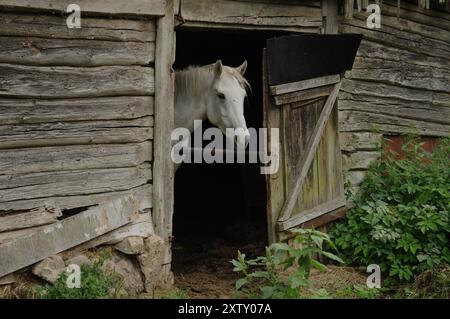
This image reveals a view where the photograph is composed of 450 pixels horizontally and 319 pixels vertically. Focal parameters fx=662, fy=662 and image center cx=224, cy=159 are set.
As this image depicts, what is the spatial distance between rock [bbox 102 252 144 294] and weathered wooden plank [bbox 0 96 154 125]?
4.36 ft

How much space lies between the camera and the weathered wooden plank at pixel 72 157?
18.7ft

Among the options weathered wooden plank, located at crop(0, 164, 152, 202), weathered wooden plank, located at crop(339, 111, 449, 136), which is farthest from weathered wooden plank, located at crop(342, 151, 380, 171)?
weathered wooden plank, located at crop(0, 164, 152, 202)

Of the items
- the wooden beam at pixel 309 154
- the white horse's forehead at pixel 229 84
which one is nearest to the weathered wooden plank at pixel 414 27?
the wooden beam at pixel 309 154

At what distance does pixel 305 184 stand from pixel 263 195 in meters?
2.66

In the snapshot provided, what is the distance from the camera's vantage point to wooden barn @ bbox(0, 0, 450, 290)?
5.72 m

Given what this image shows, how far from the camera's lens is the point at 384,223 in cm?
727

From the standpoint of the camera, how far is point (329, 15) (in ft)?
24.9

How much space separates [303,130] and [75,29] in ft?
9.09

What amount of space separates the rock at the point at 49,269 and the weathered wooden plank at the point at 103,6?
218 cm

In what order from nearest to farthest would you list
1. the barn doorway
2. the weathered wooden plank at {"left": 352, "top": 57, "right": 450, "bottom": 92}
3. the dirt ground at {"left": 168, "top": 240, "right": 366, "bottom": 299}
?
the dirt ground at {"left": 168, "top": 240, "right": 366, "bottom": 299}
the weathered wooden plank at {"left": 352, "top": 57, "right": 450, "bottom": 92}
the barn doorway

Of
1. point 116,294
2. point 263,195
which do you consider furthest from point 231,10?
point 263,195

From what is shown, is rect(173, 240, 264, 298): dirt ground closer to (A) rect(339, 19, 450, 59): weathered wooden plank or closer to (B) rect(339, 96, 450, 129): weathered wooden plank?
(B) rect(339, 96, 450, 129): weathered wooden plank

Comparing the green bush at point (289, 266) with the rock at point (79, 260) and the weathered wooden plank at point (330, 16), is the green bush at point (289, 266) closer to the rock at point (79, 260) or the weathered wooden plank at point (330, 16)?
the rock at point (79, 260)

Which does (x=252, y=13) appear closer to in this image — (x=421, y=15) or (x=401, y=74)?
(x=401, y=74)
